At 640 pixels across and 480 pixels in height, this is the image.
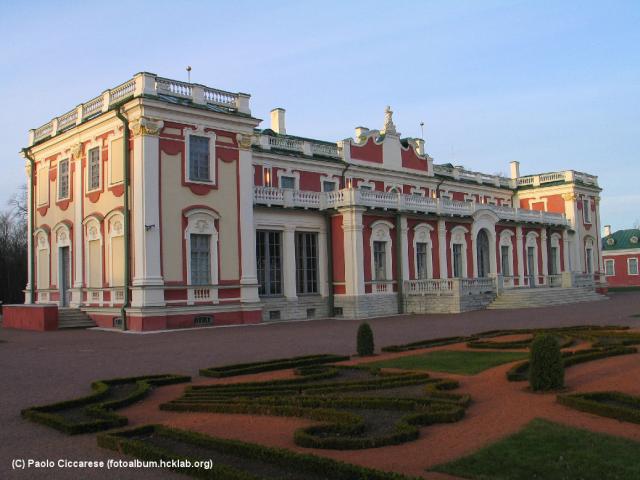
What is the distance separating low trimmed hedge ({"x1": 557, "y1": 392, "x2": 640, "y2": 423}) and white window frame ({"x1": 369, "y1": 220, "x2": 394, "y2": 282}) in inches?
889

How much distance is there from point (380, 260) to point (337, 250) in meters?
2.51

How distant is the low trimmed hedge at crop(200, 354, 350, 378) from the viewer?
41.3 feet

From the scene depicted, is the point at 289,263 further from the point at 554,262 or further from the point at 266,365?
the point at 554,262

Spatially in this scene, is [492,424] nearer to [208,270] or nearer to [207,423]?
[207,423]

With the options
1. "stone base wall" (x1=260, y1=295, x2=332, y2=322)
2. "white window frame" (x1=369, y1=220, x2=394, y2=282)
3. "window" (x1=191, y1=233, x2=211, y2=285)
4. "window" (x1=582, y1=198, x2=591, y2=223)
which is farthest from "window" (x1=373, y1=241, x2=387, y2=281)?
"window" (x1=582, y1=198, x2=591, y2=223)

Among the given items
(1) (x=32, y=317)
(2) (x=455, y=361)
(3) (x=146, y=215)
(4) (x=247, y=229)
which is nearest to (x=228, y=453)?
(2) (x=455, y=361)

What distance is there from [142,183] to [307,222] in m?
8.80

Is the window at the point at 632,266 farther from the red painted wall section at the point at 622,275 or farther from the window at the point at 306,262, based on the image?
the window at the point at 306,262

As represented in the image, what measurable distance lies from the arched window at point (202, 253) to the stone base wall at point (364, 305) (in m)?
6.93

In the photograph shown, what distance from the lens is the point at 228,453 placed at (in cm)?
674

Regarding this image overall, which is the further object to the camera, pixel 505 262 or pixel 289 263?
pixel 505 262

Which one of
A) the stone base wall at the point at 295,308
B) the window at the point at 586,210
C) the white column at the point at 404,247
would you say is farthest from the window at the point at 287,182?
the window at the point at 586,210

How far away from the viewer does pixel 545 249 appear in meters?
42.4

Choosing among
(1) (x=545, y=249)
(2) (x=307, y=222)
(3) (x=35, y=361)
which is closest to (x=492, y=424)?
(3) (x=35, y=361)
